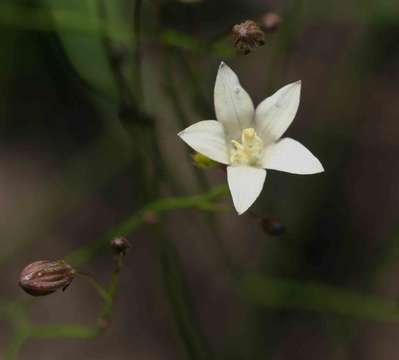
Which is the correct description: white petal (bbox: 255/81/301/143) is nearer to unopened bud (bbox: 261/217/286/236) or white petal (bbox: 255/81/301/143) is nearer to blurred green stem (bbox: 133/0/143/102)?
unopened bud (bbox: 261/217/286/236)

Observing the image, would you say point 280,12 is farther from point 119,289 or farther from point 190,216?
point 119,289

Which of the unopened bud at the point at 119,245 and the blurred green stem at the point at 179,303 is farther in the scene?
the blurred green stem at the point at 179,303

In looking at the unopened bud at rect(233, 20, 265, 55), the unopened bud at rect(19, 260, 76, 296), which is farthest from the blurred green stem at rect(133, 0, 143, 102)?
the unopened bud at rect(19, 260, 76, 296)

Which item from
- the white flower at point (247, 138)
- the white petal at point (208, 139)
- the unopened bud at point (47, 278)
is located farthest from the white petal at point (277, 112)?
the unopened bud at point (47, 278)

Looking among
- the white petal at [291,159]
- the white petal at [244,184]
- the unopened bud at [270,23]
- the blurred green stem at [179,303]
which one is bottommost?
the blurred green stem at [179,303]

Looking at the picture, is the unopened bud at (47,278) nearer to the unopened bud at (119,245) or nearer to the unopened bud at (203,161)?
the unopened bud at (119,245)

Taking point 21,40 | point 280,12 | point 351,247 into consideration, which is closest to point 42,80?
point 21,40
